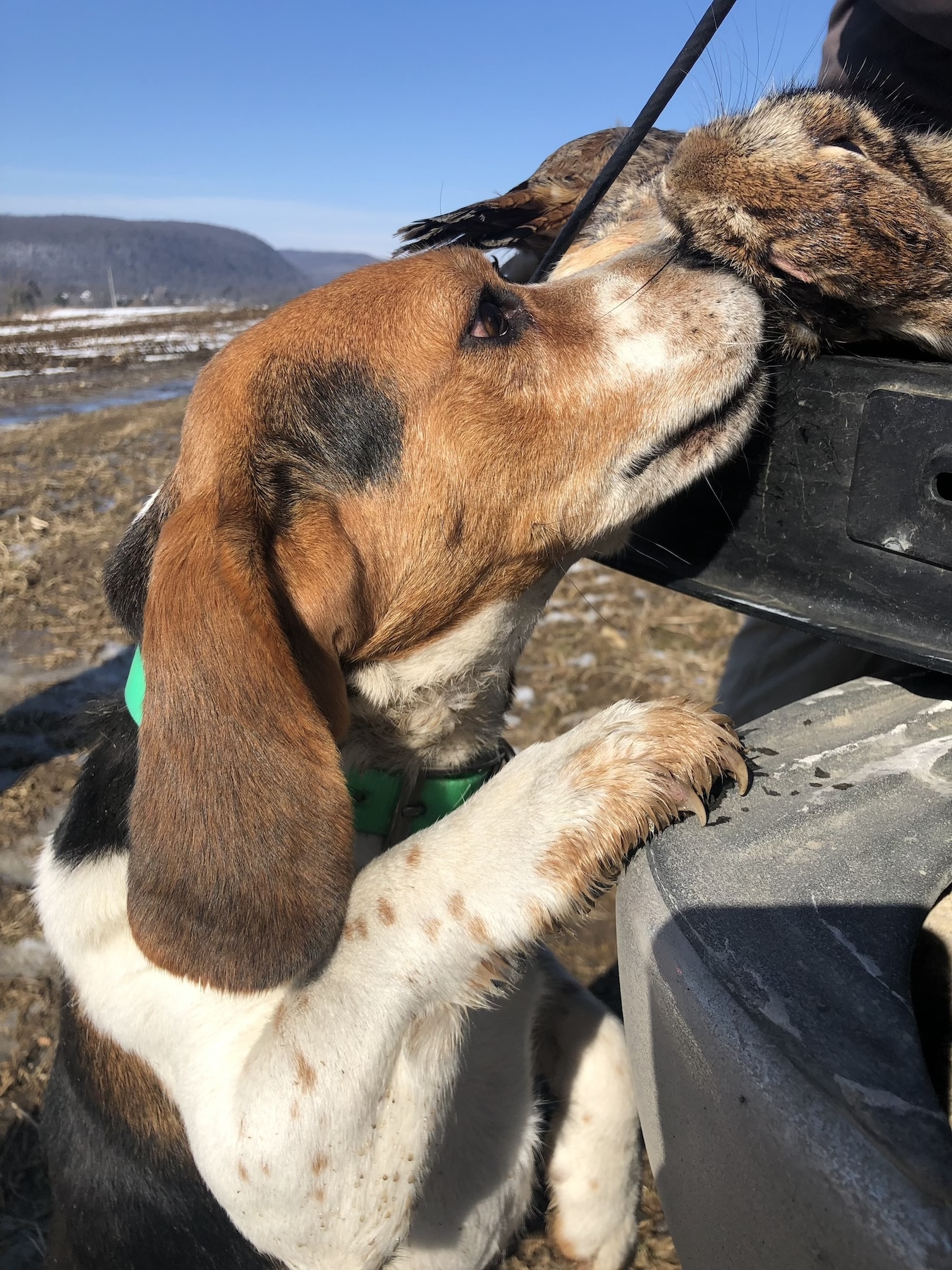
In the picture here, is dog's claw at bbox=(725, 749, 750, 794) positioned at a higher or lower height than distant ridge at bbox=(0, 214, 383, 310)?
lower

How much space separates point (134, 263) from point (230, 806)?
7290 inches

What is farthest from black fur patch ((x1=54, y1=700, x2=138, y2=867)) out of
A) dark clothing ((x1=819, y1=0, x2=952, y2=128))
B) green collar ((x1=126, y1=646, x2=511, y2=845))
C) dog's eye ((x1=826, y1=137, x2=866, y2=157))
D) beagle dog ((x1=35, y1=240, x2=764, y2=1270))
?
dark clothing ((x1=819, y1=0, x2=952, y2=128))

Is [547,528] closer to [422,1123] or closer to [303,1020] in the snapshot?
[303,1020]

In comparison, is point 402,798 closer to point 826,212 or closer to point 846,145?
point 826,212

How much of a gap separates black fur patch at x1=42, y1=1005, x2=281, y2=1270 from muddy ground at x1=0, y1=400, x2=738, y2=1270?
1.77 feet

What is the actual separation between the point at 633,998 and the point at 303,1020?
62 cm

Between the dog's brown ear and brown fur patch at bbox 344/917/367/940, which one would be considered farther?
brown fur patch at bbox 344/917/367/940

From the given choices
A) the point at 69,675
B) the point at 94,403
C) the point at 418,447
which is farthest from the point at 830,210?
the point at 94,403

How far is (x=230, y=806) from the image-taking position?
5.04 feet

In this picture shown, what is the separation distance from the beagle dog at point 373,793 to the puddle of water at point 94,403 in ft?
44.2

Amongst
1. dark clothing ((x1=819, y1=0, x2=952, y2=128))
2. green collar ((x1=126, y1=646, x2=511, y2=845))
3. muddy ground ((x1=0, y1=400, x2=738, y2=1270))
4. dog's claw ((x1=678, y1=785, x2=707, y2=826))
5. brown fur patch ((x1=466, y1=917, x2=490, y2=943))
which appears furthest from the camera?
muddy ground ((x1=0, y1=400, x2=738, y2=1270))

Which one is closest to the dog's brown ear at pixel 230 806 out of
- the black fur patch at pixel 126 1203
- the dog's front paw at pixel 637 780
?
the dog's front paw at pixel 637 780

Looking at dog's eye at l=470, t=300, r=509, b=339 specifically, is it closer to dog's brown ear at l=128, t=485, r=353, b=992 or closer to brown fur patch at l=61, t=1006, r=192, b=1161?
dog's brown ear at l=128, t=485, r=353, b=992

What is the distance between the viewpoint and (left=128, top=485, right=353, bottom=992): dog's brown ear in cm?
153
